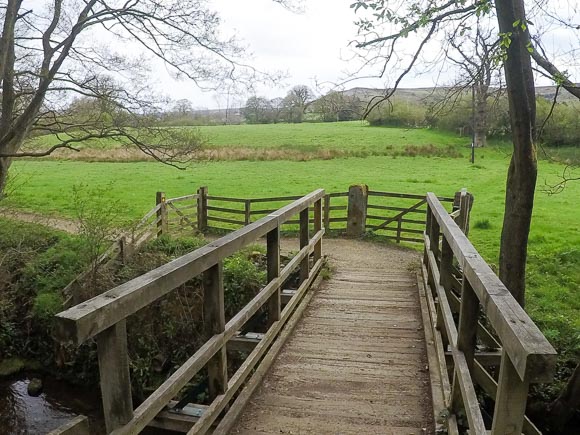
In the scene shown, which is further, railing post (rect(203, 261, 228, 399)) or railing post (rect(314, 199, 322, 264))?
railing post (rect(314, 199, 322, 264))

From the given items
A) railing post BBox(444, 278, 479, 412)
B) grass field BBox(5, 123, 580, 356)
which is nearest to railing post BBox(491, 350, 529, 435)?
railing post BBox(444, 278, 479, 412)

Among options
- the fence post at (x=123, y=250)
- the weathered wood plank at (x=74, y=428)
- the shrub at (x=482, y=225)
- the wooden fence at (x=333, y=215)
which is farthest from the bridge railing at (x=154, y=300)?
the shrub at (x=482, y=225)

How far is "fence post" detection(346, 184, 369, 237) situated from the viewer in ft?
39.4

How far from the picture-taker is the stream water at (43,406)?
732 centimetres

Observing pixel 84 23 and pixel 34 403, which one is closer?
pixel 34 403

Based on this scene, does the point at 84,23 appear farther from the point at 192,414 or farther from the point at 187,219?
the point at 192,414

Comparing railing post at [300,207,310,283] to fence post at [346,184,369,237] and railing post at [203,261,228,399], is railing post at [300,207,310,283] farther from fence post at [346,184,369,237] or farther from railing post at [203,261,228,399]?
fence post at [346,184,369,237]

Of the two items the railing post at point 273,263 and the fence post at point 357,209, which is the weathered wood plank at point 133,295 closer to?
the railing post at point 273,263

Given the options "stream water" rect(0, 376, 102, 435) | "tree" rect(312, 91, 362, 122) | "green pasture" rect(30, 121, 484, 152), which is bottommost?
"stream water" rect(0, 376, 102, 435)

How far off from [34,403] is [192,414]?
6310 mm

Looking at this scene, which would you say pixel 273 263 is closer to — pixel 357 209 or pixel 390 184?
pixel 357 209

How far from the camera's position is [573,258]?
433 inches

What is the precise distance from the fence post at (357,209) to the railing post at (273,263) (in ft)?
25.7

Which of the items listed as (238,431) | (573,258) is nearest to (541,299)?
(573,258)
